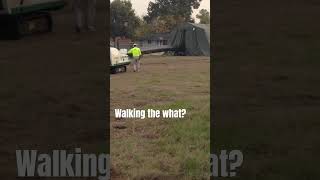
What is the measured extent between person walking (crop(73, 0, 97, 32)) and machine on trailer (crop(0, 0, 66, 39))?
220 centimetres

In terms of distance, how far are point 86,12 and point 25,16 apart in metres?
4.82

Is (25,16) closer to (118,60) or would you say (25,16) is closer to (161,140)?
(118,60)

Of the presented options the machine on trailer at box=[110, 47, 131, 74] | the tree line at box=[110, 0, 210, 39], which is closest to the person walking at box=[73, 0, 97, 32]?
the tree line at box=[110, 0, 210, 39]

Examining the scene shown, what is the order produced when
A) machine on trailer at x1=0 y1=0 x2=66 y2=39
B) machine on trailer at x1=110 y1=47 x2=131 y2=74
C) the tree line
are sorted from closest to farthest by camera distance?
the tree line → machine on trailer at x1=0 y1=0 x2=66 y2=39 → machine on trailer at x1=110 y1=47 x2=131 y2=74

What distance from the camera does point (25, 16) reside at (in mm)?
16812

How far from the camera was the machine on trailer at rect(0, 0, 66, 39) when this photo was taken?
15.1 metres

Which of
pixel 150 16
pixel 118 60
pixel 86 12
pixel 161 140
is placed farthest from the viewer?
pixel 150 16
